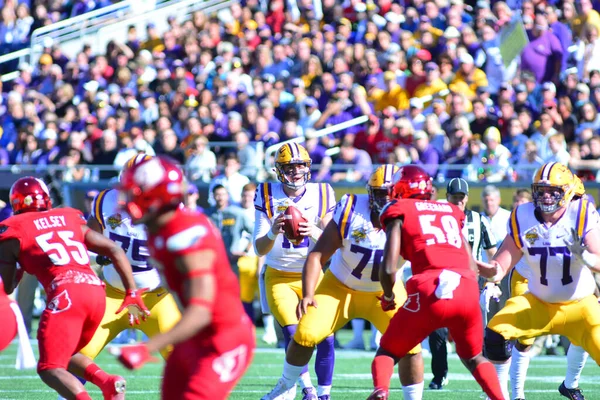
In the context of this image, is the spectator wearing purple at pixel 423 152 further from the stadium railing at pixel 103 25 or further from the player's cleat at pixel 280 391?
the stadium railing at pixel 103 25

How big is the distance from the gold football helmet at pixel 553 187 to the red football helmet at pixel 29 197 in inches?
123

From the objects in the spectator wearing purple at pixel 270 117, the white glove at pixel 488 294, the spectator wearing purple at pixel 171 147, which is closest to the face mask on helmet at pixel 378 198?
the white glove at pixel 488 294

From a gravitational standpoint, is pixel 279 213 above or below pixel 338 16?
below

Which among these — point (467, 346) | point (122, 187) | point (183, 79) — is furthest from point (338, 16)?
point (122, 187)

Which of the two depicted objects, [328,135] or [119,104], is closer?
[328,135]

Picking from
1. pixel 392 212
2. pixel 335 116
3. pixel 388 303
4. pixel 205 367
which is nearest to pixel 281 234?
pixel 388 303

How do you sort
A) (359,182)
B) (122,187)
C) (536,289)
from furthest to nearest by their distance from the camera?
(359,182) < (536,289) < (122,187)

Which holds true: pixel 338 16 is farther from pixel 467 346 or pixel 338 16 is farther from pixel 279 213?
pixel 467 346

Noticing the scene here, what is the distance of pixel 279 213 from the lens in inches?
303

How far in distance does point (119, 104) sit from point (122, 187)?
11.9m

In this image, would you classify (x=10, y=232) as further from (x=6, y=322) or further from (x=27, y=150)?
(x=27, y=150)

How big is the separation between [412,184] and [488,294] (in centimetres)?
264

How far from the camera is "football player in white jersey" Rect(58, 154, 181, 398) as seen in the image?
6965mm

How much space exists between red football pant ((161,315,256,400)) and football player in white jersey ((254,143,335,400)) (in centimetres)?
289
